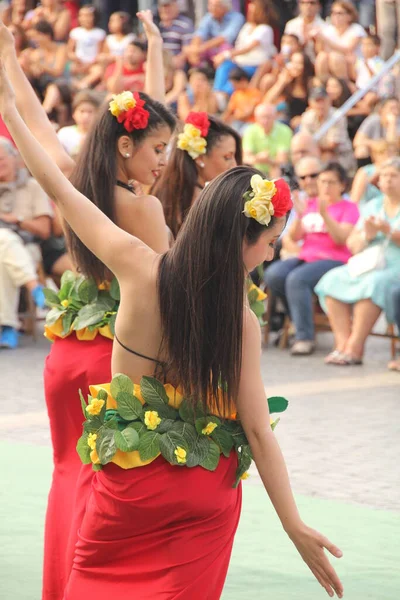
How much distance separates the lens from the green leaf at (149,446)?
2625 millimetres

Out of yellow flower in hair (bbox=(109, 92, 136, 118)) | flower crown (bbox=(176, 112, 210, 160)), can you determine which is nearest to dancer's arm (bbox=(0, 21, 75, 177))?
yellow flower in hair (bbox=(109, 92, 136, 118))

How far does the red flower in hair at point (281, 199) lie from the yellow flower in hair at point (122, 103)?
1012mm

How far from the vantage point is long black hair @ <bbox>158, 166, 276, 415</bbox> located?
2.52m

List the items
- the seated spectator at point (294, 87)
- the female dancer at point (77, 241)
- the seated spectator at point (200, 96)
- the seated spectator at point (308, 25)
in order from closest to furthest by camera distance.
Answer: the female dancer at point (77, 241), the seated spectator at point (294, 87), the seated spectator at point (200, 96), the seated spectator at point (308, 25)

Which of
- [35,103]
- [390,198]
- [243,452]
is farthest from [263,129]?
[243,452]

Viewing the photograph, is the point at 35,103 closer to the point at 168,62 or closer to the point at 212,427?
the point at 212,427

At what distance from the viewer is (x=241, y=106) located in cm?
1188

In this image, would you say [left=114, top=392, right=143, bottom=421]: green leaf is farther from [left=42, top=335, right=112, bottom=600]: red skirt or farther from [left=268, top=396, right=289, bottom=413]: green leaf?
[left=42, top=335, right=112, bottom=600]: red skirt

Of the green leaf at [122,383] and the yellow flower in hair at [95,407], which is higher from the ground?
the green leaf at [122,383]

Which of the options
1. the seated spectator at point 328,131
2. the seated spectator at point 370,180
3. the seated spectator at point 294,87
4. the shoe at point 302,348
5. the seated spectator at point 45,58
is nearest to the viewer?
the shoe at point 302,348

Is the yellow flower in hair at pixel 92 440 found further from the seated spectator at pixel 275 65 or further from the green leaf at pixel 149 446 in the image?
the seated spectator at pixel 275 65

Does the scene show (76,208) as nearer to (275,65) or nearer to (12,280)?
(12,280)

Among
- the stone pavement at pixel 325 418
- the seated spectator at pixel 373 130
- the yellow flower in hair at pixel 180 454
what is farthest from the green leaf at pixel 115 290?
the seated spectator at pixel 373 130

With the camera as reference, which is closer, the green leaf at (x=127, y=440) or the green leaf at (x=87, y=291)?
the green leaf at (x=127, y=440)
